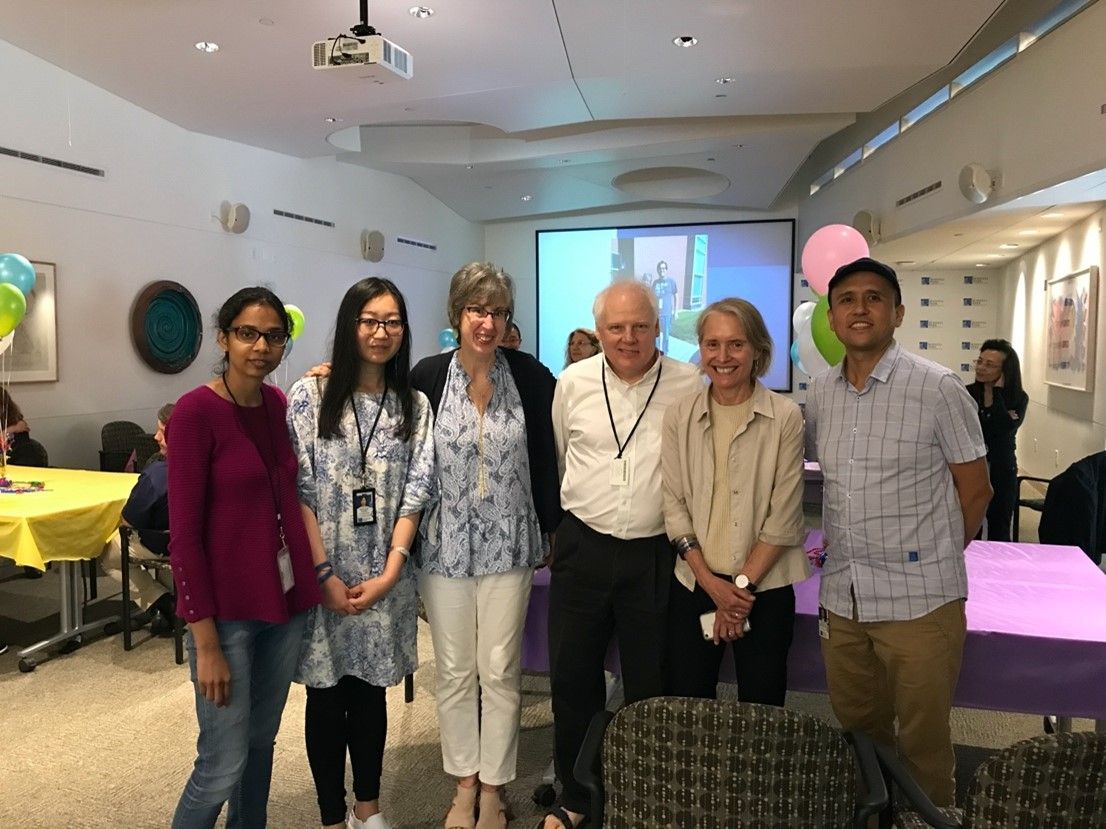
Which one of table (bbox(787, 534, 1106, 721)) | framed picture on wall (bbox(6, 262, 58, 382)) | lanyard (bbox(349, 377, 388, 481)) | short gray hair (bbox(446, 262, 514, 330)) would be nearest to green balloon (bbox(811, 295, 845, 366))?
table (bbox(787, 534, 1106, 721))

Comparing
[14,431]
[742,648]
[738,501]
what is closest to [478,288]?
[738,501]

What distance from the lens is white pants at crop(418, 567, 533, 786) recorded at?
2.24m

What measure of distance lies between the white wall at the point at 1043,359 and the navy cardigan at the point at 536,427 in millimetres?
5875

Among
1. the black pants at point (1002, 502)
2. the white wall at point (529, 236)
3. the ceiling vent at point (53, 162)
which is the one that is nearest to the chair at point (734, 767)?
the black pants at point (1002, 502)

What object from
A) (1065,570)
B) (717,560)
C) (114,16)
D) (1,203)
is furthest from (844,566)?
(1,203)

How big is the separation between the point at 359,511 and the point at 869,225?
7.55 meters

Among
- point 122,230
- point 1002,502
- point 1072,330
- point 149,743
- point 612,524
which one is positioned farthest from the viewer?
point 1072,330

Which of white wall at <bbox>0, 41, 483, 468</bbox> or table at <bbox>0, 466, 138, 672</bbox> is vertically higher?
white wall at <bbox>0, 41, 483, 468</bbox>

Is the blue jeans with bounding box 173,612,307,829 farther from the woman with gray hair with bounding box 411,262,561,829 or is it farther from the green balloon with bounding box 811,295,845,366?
the green balloon with bounding box 811,295,845,366

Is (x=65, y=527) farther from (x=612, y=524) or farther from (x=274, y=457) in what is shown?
(x=612, y=524)

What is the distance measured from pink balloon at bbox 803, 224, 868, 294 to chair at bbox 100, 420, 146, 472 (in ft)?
16.3

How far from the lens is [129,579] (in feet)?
13.4

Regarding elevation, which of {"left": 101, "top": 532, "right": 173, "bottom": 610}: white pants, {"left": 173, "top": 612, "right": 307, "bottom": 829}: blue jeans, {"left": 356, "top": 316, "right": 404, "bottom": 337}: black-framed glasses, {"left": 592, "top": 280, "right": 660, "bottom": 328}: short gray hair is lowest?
{"left": 101, "top": 532, "right": 173, "bottom": 610}: white pants

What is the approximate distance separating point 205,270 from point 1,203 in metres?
1.86
